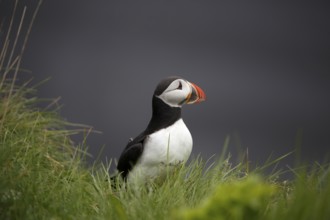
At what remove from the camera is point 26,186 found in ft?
7.88

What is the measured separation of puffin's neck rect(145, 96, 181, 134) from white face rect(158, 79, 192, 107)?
0.03 metres

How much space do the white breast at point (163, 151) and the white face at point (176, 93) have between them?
14 cm

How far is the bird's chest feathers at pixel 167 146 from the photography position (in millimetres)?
2854

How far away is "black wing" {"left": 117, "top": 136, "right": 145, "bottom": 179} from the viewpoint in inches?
116

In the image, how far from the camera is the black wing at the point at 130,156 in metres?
2.95

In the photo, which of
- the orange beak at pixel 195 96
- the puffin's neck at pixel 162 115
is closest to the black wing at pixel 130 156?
the puffin's neck at pixel 162 115

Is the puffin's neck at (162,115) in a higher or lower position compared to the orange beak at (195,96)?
lower

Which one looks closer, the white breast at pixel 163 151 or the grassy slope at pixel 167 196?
the grassy slope at pixel 167 196

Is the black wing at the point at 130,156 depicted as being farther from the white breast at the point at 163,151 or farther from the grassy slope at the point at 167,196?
the grassy slope at the point at 167,196

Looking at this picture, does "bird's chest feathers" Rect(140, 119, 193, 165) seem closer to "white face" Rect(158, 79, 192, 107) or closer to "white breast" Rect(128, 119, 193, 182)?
"white breast" Rect(128, 119, 193, 182)

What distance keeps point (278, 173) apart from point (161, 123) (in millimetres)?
792

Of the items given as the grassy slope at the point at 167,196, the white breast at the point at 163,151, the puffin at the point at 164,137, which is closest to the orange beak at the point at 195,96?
the puffin at the point at 164,137

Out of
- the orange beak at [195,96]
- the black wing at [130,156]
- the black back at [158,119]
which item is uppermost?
the orange beak at [195,96]

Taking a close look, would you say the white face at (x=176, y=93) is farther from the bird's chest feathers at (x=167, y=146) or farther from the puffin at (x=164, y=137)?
the bird's chest feathers at (x=167, y=146)
